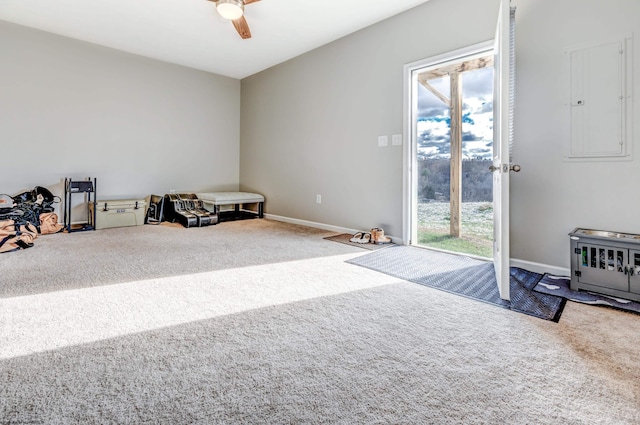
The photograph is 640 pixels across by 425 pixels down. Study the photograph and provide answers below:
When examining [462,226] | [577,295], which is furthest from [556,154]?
[462,226]

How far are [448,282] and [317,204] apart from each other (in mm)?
2516

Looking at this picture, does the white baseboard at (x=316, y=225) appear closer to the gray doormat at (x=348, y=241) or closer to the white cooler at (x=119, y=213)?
the gray doormat at (x=348, y=241)

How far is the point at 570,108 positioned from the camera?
238 cm

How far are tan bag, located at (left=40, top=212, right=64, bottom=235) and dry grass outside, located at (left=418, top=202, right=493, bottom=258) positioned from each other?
4401 millimetres

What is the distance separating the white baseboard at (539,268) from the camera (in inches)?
96.8

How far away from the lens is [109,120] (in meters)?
4.59

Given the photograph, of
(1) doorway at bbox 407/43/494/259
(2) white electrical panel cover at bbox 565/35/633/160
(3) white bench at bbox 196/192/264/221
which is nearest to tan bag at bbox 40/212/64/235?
(3) white bench at bbox 196/192/264/221

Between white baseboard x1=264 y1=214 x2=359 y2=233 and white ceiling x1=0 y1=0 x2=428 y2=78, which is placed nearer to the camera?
white ceiling x1=0 y1=0 x2=428 y2=78

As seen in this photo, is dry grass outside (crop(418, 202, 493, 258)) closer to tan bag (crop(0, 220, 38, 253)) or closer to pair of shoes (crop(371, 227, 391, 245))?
pair of shoes (crop(371, 227, 391, 245))

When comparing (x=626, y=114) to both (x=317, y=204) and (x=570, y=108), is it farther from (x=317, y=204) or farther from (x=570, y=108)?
(x=317, y=204)

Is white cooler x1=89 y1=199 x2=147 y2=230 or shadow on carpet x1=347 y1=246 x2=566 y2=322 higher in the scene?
white cooler x1=89 y1=199 x2=147 y2=230

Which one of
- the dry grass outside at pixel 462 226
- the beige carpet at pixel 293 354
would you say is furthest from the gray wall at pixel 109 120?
the dry grass outside at pixel 462 226

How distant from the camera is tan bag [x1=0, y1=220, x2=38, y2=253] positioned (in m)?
3.08

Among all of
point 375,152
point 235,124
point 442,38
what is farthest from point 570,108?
point 235,124
